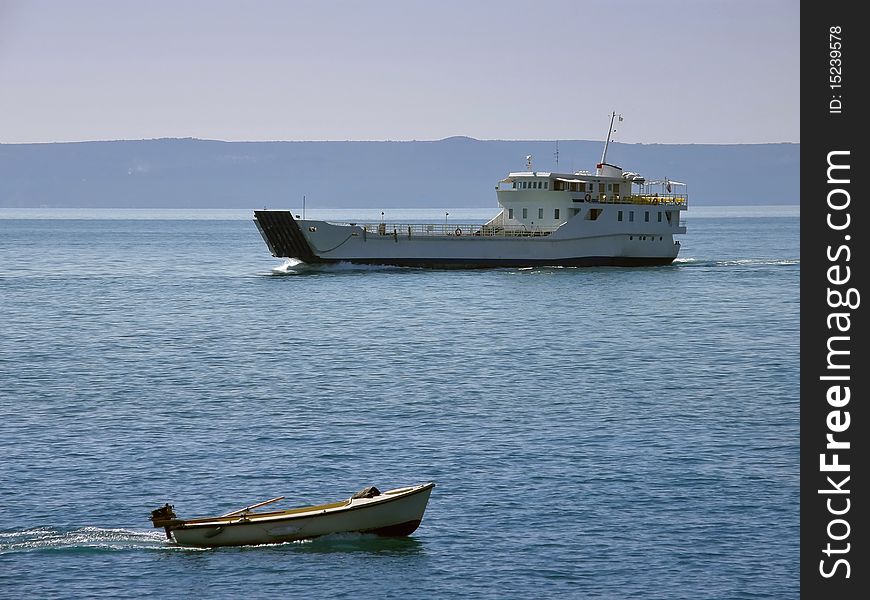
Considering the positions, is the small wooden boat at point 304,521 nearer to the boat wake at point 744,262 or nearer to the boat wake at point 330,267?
the boat wake at point 330,267

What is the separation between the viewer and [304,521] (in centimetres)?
2808

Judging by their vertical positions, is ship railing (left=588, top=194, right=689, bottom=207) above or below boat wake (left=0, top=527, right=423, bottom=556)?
above

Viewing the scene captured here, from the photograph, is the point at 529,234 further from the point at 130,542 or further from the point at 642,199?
the point at 130,542

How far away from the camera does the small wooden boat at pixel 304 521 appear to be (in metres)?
27.9

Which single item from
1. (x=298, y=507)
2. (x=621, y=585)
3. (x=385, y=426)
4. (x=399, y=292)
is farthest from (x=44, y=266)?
(x=621, y=585)

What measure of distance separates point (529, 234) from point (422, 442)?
60.1 meters

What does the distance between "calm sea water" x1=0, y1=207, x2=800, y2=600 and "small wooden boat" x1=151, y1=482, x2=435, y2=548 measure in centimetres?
34

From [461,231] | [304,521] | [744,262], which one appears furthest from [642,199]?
[304,521]

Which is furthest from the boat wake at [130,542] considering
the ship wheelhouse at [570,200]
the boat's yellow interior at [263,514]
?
the ship wheelhouse at [570,200]

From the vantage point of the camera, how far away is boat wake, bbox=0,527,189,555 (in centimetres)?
2780

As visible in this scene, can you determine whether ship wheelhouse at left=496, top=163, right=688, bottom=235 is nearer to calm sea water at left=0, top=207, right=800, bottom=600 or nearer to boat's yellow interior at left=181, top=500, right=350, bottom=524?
calm sea water at left=0, top=207, right=800, bottom=600

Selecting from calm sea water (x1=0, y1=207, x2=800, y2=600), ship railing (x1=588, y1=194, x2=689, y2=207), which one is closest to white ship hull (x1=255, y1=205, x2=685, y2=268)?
ship railing (x1=588, y1=194, x2=689, y2=207)
